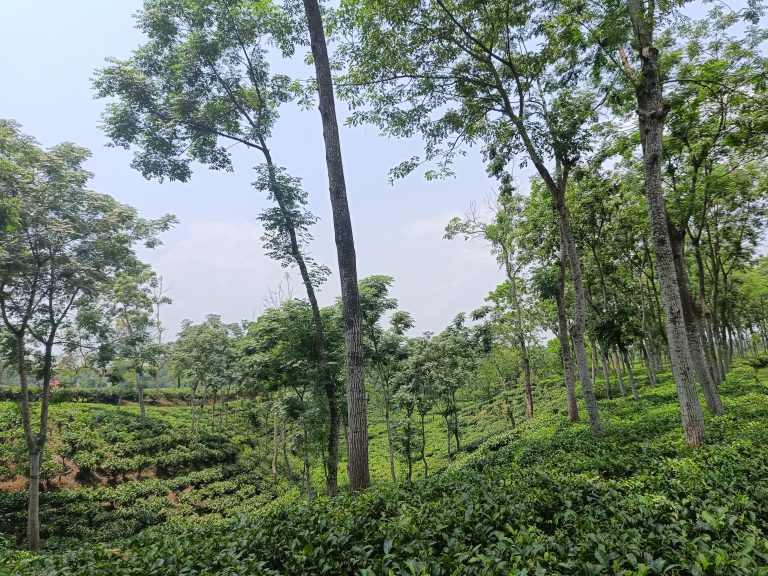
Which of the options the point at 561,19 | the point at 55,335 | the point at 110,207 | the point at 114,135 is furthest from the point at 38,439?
the point at 561,19

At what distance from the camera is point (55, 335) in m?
13.1

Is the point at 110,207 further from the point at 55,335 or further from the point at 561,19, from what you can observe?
the point at 561,19

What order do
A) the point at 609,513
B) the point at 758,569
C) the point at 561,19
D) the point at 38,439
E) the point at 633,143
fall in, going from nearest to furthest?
the point at 758,569 < the point at 609,513 < the point at 561,19 < the point at 633,143 < the point at 38,439

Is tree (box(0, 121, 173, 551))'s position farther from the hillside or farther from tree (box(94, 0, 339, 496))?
the hillside

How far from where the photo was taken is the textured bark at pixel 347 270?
6277 millimetres

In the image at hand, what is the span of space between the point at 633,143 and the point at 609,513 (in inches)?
378

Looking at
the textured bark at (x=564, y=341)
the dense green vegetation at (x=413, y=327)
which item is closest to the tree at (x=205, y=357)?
the dense green vegetation at (x=413, y=327)

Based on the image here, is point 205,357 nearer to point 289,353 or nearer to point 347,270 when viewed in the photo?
point 289,353

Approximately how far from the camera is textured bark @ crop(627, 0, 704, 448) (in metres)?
6.66

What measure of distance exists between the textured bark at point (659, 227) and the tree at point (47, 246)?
49.3 feet

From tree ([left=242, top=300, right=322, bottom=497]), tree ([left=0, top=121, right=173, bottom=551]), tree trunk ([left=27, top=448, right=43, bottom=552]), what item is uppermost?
tree ([left=0, top=121, right=173, bottom=551])

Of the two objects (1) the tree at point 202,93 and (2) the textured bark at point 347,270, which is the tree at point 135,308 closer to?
(1) the tree at point 202,93

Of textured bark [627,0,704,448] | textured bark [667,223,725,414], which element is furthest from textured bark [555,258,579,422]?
textured bark [627,0,704,448]

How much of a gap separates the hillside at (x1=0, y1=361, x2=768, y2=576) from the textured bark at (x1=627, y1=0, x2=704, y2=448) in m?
1.62
